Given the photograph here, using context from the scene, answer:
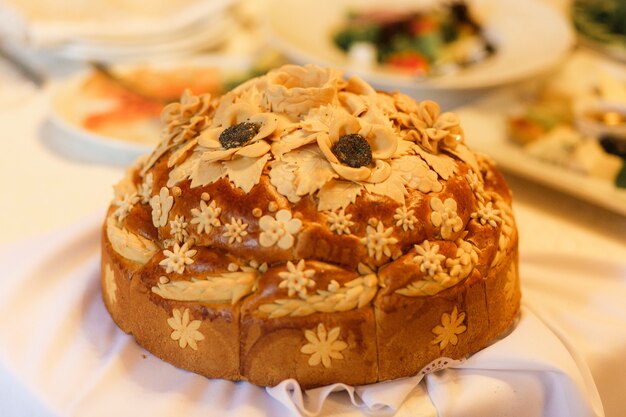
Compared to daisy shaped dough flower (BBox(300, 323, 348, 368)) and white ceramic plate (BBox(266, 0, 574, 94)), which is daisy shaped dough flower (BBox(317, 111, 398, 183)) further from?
white ceramic plate (BBox(266, 0, 574, 94))

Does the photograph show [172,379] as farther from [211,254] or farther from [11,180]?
[11,180]

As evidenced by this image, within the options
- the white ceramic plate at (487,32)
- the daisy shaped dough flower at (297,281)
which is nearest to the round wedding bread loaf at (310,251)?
the daisy shaped dough flower at (297,281)

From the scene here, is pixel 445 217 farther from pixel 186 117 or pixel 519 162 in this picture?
pixel 519 162

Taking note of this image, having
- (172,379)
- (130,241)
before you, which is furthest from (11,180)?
(172,379)

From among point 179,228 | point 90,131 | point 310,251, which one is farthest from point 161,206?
point 90,131

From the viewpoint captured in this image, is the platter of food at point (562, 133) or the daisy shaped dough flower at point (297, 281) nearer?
the daisy shaped dough flower at point (297, 281)

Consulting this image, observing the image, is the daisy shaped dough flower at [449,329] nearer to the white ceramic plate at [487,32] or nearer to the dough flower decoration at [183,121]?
the dough flower decoration at [183,121]
